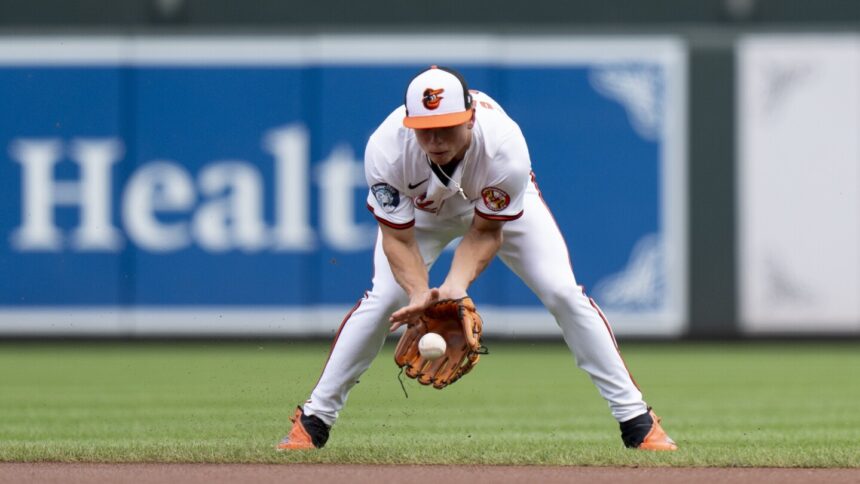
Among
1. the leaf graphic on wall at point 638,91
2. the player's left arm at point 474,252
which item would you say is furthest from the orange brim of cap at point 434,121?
the leaf graphic on wall at point 638,91

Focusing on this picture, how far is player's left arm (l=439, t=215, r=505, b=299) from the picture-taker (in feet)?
19.2

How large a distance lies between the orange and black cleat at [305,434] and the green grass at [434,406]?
8cm

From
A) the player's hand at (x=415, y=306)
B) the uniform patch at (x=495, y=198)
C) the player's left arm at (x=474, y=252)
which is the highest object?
the uniform patch at (x=495, y=198)

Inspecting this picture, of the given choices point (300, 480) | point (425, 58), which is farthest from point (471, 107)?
point (425, 58)

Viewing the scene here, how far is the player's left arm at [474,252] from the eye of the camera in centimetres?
586

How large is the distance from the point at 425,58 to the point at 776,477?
302 inches

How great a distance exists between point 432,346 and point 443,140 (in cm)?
75

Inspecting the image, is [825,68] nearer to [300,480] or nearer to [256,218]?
[256,218]

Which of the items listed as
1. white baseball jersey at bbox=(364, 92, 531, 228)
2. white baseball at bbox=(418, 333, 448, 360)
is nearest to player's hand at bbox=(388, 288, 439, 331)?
white baseball at bbox=(418, 333, 448, 360)

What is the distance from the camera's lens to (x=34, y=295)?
12.8 meters

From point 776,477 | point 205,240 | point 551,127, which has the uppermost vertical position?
point 551,127

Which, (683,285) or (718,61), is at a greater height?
(718,61)

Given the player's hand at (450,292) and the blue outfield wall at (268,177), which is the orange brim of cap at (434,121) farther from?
the blue outfield wall at (268,177)

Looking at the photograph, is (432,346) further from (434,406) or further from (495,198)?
(434,406)
